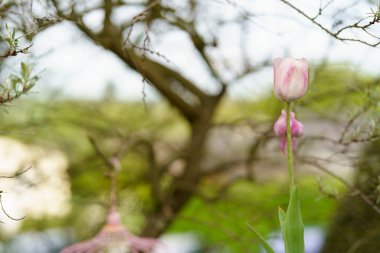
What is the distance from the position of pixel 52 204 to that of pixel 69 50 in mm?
970


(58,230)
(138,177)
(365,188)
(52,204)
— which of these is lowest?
(58,230)

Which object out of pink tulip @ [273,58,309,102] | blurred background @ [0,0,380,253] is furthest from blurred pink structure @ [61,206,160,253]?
pink tulip @ [273,58,309,102]

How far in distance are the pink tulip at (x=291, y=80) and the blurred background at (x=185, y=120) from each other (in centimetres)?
10

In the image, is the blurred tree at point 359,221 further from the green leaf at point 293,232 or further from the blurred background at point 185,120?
the green leaf at point 293,232

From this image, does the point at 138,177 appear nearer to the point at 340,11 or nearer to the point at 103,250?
the point at 103,250

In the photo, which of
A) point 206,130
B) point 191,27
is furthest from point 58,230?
point 191,27

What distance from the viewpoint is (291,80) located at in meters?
0.92

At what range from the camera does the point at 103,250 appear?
1.33m

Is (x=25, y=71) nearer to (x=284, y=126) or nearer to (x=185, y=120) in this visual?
(x=284, y=126)

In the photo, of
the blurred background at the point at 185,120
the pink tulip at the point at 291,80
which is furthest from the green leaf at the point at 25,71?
the pink tulip at the point at 291,80

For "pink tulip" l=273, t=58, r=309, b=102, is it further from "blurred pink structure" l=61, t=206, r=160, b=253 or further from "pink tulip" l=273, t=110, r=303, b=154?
"blurred pink structure" l=61, t=206, r=160, b=253

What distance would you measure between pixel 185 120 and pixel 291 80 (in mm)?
1568


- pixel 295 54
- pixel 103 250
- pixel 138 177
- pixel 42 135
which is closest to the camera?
pixel 103 250

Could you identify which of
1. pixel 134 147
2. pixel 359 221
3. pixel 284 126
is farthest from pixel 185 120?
pixel 284 126
